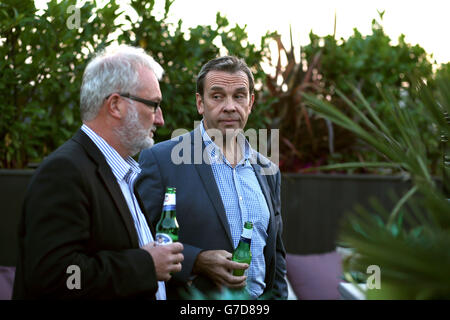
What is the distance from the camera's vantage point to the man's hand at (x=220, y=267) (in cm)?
200

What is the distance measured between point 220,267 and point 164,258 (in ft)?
1.60

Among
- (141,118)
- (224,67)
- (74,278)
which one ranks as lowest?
(74,278)

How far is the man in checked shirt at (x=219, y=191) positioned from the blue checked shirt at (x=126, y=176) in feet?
1.18

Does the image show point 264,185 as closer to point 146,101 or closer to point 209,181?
point 209,181

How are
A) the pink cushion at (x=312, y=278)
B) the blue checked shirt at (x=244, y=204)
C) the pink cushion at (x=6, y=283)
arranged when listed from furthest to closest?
the pink cushion at (x=312, y=278) < the pink cushion at (x=6, y=283) < the blue checked shirt at (x=244, y=204)

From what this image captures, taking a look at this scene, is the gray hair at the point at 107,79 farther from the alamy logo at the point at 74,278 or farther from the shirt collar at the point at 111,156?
the alamy logo at the point at 74,278

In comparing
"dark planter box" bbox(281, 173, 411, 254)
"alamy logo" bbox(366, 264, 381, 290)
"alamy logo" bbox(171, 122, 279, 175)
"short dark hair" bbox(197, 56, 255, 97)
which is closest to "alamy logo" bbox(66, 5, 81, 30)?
"short dark hair" bbox(197, 56, 255, 97)

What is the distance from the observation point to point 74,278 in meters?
1.36

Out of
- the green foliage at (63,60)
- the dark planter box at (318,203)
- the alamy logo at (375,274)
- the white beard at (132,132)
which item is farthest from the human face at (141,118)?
the dark planter box at (318,203)

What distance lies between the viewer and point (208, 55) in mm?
4156

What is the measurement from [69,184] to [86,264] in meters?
0.24

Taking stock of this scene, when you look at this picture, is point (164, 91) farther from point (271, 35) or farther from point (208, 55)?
point (271, 35)

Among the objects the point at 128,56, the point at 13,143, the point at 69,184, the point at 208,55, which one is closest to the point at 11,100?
the point at 13,143

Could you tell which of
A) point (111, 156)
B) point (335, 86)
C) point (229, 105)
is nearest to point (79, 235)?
point (111, 156)
